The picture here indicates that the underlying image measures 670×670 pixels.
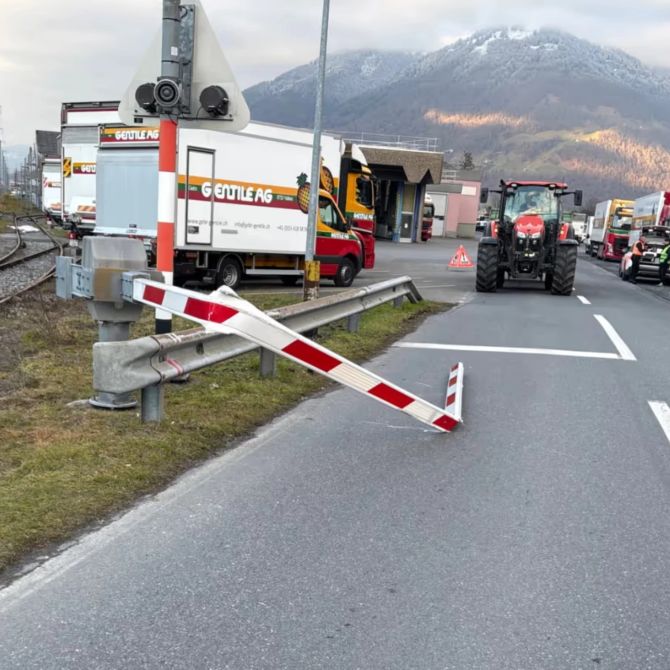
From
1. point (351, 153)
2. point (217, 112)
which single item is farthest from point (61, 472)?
point (351, 153)

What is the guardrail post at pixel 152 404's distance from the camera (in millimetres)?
5648

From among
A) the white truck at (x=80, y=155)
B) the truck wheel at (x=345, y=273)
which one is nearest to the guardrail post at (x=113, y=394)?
the truck wheel at (x=345, y=273)

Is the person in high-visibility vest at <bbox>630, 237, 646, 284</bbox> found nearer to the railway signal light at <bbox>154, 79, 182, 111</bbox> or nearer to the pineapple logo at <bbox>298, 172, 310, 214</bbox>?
the pineapple logo at <bbox>298, 172, 310, 214</bbox>

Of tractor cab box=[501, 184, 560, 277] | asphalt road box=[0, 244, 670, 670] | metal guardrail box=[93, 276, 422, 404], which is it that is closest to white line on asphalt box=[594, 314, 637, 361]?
asphalt road box=[0, 244, 670, 670]

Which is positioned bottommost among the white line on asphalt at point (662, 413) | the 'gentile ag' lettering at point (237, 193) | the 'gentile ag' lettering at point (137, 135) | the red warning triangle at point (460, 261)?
the red warning triangle at point (460, 261)

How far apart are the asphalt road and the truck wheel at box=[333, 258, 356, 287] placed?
12.6 m

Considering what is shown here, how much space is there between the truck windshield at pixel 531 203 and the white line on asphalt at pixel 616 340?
605 centimetres

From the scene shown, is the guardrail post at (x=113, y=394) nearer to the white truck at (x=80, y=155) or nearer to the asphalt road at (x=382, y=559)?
the asphalt road at (x=382, y=559)

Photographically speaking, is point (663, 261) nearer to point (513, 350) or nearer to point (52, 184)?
point (513, 350)

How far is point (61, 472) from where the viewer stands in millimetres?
4586

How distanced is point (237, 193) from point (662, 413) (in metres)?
10.8

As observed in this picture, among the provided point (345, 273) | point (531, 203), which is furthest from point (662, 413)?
point (531, 203)

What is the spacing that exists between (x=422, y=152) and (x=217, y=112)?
46749 millimetres

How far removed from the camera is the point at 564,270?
19.0 meters
